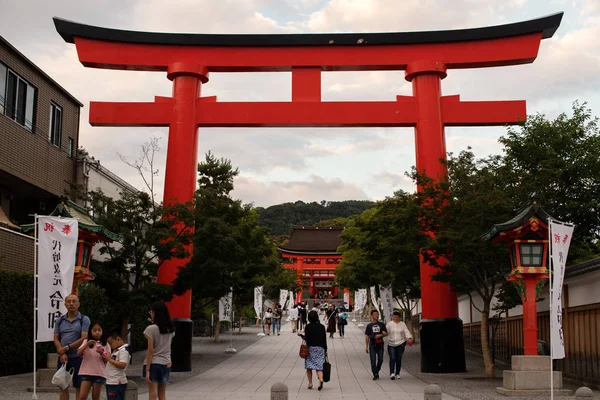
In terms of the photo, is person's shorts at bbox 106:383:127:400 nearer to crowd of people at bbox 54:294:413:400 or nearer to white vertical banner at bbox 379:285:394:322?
crowd of people at bbox 54:294:413:400

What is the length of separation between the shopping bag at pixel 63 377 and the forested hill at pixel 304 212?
110340 millimetres

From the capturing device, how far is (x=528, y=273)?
14.6 metres

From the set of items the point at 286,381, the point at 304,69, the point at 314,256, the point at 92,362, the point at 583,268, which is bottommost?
the point at 286,381

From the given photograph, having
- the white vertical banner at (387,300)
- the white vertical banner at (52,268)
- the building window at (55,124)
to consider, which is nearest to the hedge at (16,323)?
the white vertical banner at (52,268)

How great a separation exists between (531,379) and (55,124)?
17288mm

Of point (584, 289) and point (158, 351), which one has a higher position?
point (584, 289)

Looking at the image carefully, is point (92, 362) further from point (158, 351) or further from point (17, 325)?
point (17, 325)

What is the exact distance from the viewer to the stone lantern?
1392 centimetres

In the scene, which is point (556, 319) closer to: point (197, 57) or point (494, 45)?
point (494, 45)

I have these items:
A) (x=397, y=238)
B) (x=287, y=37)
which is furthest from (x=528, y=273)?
(x=287, y=37)

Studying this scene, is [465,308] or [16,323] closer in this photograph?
[16,323]

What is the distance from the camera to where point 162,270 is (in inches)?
763

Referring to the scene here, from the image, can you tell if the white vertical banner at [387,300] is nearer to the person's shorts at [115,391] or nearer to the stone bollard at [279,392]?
the stone bollard at [279,392]

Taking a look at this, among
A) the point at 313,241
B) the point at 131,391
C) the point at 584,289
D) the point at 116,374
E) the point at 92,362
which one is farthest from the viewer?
the point at 313,241
